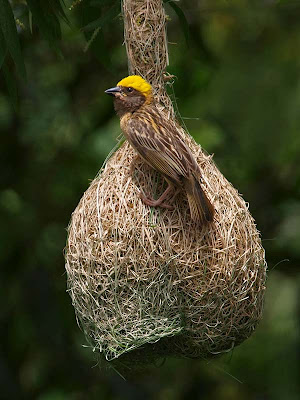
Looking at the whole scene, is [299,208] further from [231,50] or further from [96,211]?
[96,211]

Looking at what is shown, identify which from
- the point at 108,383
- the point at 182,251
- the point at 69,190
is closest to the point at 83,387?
the point at 108,383

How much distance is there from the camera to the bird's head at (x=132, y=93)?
3.66m

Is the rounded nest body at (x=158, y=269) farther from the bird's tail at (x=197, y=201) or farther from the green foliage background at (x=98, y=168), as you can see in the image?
the green foliage background at (x=98, y=168)

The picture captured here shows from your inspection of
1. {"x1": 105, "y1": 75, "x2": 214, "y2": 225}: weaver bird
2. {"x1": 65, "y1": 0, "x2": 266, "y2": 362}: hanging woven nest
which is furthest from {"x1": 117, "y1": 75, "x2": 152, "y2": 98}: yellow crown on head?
{"x1": 65, "y1": 0, "x2": 266, "y2": 362}: hanging woven nest

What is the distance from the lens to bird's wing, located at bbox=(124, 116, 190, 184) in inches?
135

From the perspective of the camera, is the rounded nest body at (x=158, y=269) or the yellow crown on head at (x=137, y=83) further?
the yellow crown on head at (x=137, y=83)

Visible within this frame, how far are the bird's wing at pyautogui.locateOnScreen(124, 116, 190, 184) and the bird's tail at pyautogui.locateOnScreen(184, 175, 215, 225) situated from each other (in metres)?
0.05

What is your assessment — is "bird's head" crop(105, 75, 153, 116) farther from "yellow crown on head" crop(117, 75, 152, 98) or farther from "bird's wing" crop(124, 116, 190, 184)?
"bird's wing" crop(124, 116, 190, 184)

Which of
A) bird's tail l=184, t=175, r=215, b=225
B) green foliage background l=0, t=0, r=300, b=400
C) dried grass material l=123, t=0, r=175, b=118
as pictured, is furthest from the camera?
green foliage background l=0, t=0, r=300, b=400

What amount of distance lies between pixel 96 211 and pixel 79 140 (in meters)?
2.54

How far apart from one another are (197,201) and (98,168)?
7.83ft

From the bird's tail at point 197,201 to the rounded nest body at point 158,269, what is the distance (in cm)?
9

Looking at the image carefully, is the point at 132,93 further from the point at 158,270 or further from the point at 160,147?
the point at 158,270

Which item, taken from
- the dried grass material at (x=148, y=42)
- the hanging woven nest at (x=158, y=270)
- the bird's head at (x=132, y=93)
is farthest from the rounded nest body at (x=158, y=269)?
the dried grass material at (x=148, y=42)
